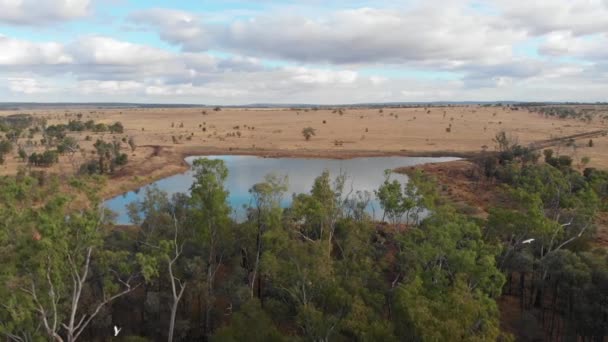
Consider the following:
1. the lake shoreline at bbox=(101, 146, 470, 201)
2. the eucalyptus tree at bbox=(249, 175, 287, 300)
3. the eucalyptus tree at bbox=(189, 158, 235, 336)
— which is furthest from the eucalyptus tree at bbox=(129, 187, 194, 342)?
the lake shoreline at bbox=(101, 146, 470, 201)

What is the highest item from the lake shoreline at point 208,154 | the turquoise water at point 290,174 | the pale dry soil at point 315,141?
the pale dry soil at point 315,141

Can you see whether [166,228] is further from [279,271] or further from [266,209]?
[279,271]

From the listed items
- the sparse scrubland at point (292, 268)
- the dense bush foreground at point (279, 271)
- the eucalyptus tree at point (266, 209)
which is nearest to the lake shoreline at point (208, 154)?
the sparse scrubland at point (292, 268)

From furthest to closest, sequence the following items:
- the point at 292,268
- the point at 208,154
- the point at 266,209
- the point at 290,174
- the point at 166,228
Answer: the point at 208,154
the point at 290,174
the point at 166,228
the point at 266,209
the point at 292,268

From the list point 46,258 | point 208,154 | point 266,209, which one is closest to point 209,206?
point 266,209

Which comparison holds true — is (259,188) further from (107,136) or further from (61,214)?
(107,136)

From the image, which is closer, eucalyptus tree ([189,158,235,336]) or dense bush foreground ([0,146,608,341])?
dense bush foreground ([0,146,608,341])

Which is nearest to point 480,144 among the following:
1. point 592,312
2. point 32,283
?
point 592,312

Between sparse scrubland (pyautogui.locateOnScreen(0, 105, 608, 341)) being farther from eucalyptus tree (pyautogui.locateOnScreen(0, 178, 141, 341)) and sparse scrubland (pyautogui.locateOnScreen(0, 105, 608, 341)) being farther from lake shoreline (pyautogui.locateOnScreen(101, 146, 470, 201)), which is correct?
lake shoreline (pyautogui.locateOnScreen(101, 146, 470, 201))

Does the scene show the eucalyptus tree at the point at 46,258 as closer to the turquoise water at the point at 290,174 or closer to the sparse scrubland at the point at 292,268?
the sparse scrubland at the point at 292,268
